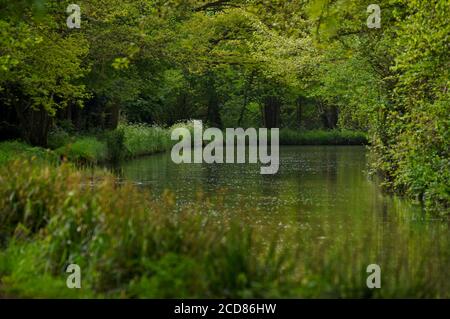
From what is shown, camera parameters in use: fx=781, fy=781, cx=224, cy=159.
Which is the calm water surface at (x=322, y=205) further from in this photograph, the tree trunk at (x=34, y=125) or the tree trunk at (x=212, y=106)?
the tree trunk at (x=212, y=106)

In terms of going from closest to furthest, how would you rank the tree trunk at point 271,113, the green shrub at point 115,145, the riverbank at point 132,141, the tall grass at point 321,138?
the riverbank at point 132,141
the green shrub at point 115,145
the tall grass at point 321,138
the tree trunk at point 271,113

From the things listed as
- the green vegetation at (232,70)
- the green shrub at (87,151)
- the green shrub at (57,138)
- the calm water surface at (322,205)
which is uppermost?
the green vegetation at (232,70)

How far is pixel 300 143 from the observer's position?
185 ft

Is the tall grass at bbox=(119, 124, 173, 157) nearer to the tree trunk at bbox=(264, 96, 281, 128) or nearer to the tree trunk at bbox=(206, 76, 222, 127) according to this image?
the tree trunk at bbox=(206, 76, 222, 127)

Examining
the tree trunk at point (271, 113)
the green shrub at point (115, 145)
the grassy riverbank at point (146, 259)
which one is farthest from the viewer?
the tree trunk at point (271, 113)

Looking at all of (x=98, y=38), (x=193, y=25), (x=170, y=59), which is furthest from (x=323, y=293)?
(x=193, y=25)

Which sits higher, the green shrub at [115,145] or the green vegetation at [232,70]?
the green vegetation at [232,70]

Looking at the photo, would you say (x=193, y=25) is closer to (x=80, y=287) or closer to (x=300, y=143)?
(x=300, y=143)

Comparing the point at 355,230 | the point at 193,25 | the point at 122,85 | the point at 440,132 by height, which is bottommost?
the point at 355,230

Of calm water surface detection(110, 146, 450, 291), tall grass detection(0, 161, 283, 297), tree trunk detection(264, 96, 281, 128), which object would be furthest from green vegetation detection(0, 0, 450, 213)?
tree trunk detection(264, 96, 281, 128)

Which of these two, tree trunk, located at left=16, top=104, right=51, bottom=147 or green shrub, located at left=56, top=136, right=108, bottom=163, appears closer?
green shrub, located at left=56, top=136, right=108, bottom=163

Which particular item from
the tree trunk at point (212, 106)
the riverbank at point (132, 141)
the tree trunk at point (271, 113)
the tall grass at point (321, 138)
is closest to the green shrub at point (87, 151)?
the riverbank at point (132, 141)

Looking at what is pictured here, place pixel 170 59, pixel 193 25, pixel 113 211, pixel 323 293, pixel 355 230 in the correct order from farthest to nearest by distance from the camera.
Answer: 1. pixel 193 25
2. pixel 170 59
3. pixel 355 230
4. pixel 113 211
5. pixel 323 293

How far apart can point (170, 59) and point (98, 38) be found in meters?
4.21
